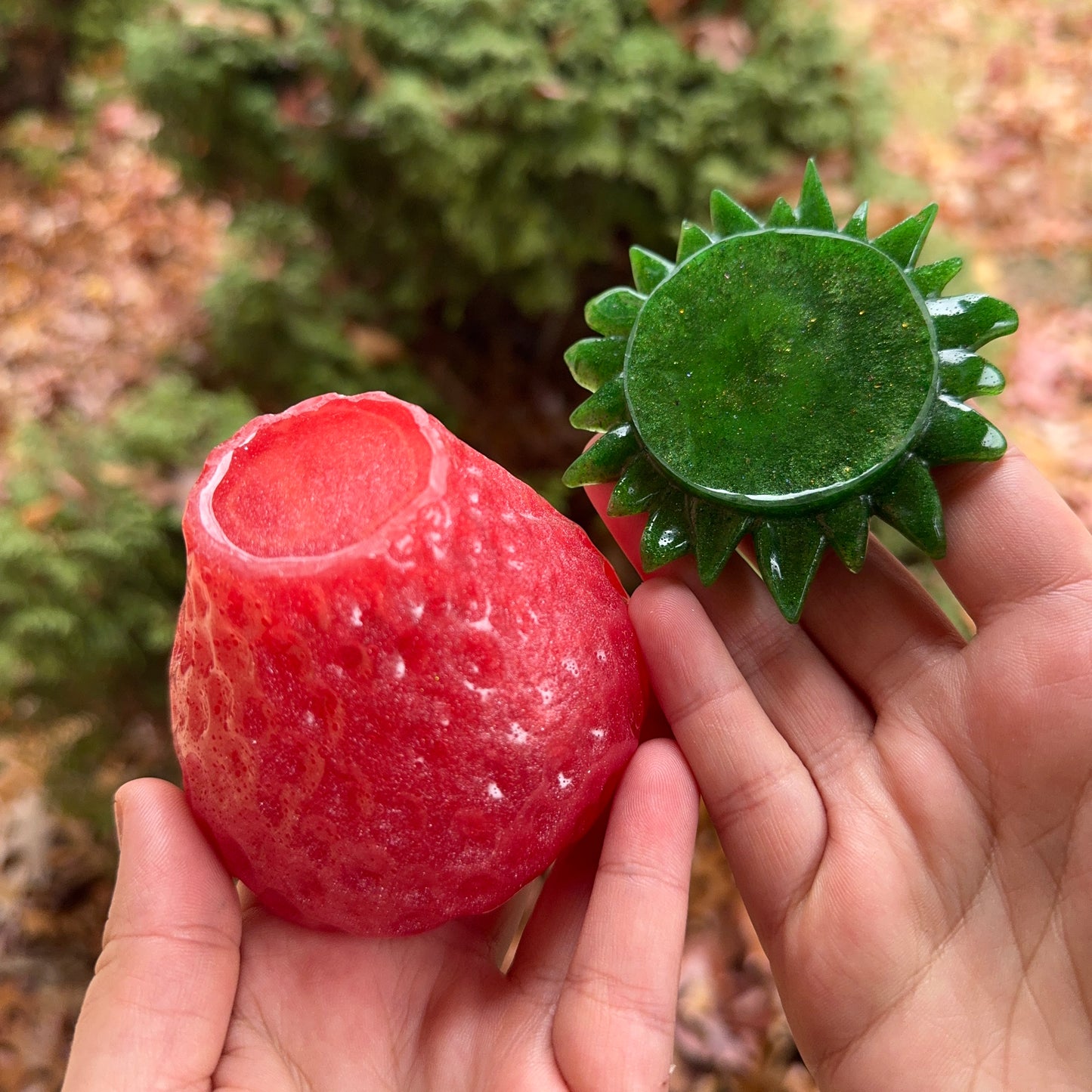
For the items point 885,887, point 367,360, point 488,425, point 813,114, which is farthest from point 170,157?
point 885,887

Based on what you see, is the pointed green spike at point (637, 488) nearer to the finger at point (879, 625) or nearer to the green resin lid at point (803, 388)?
the green resin lid at point (803, 388)

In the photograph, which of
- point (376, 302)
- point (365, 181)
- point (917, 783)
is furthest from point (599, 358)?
point (376, 302)

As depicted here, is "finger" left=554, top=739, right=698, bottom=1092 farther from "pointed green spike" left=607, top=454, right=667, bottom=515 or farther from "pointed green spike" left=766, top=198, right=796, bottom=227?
"pointed green spike" left=766, top=198, right=796, bottom=227

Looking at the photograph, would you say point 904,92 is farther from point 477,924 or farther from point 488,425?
point 477,924

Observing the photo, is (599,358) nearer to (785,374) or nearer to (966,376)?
(785,374)

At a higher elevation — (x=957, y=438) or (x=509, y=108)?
(x=957, y=438)

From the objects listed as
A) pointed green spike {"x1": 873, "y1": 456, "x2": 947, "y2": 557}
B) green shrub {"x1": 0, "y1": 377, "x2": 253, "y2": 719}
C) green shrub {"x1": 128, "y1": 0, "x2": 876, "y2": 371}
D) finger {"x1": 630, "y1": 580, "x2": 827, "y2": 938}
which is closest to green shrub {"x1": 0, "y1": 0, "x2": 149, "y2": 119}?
green shrub {"x1": 128, "y1": 0, "x2": 876, "y2": 371}
